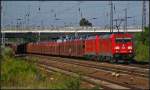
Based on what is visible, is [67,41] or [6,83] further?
[67,41]

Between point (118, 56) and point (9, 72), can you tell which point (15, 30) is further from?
point (9, 72)

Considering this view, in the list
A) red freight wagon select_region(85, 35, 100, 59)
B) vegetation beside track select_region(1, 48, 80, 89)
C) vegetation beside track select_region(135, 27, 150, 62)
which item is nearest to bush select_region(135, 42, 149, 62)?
vegetation beside track select_region(135, 27, 150, 62)

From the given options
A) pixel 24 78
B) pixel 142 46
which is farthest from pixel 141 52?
pixel 24 78

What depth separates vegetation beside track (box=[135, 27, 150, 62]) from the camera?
45.4m

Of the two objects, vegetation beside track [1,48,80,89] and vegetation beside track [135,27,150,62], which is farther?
vegetation beside track [135,27,150,62]

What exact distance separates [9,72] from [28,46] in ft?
297

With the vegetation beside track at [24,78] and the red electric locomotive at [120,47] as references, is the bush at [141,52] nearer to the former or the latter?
the red electric locomotive at [120,47]

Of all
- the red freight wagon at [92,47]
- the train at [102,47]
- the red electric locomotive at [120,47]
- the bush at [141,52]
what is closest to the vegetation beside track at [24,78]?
the red electric locomotive at [120,47]

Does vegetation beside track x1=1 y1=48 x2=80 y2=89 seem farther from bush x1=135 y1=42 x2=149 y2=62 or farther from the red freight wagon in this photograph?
the red freight wagon

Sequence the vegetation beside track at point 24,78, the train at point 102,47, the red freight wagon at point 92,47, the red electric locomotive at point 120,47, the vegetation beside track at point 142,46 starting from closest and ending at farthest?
the vegetation beside track at point 24,78
the vegetation beside track at point 142,46
the red electric locomotive at point 120,47
the train at point 102,47
the red freight wagon at point 92,47

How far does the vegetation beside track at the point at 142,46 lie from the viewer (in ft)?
149

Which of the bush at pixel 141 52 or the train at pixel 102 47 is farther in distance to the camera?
the train at pixel 102 47

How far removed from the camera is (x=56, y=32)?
442ft

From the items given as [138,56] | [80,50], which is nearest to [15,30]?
[80,50]
